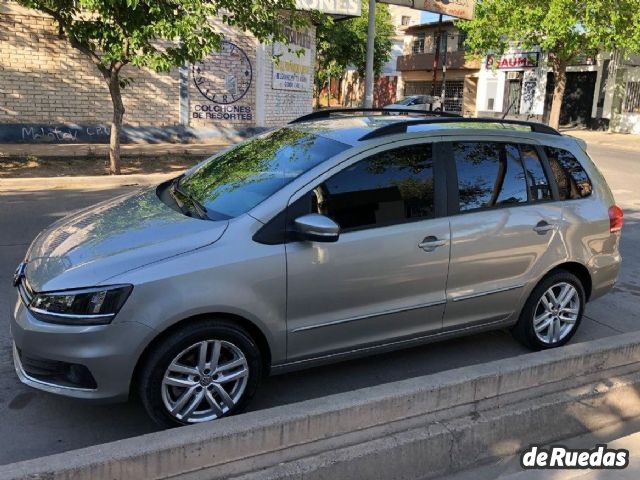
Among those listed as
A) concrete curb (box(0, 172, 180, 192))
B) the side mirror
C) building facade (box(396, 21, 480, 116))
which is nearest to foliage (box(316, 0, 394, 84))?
building facade (box(396, 21, 480, 116))

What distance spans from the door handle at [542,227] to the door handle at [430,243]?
0.82 meters

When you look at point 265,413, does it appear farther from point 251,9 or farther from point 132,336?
point 251,9

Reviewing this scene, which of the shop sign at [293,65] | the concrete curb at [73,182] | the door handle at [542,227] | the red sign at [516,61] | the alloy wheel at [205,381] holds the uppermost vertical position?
the red sign at [516,61]

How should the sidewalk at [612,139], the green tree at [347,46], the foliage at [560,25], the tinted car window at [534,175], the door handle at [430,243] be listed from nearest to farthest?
1. the door handle at [430,243]
2. the tinted car window at [534,175]
3. the foliage at [560,25]
4. the sidewalk at [612,139]
5. the green tree at [347,46]

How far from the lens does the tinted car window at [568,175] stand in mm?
4453

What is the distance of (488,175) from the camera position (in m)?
4.16

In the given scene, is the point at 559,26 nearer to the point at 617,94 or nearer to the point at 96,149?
the point at 617,94

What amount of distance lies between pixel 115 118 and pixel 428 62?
37664 mm

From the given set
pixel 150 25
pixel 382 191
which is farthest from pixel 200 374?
pixel 150 25

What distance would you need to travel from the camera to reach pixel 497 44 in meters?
26.0

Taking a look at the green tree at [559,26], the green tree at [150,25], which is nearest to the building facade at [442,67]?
the green tree at [559,26]

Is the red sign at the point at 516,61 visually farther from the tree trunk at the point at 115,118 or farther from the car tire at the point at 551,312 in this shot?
the car tire at the point at 551,312

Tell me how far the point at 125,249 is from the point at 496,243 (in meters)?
2.35

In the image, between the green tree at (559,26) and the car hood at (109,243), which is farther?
the green tree at (559,26)
